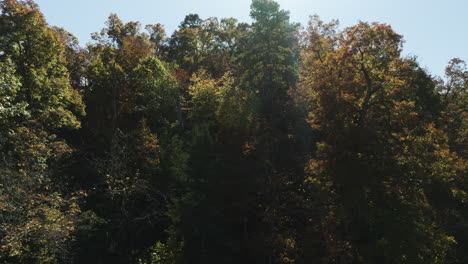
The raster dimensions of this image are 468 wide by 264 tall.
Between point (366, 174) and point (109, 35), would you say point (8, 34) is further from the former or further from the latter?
point (366, 174)

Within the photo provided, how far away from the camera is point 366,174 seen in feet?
57.0

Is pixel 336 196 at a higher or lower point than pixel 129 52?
lower

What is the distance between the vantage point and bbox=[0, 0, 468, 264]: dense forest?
56.9 feet

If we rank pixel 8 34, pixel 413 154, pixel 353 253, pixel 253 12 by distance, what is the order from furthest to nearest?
1. pixel 253 12
2. pixel 8 34
3. pixel 413 154
4. pixel 353 253

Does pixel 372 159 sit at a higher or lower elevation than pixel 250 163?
lower

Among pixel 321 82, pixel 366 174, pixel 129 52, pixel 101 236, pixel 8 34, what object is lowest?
pixel 101 236

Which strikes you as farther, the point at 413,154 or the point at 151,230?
the point at 151,230

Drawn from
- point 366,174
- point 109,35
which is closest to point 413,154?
point 366,174

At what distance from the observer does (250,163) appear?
2119 cm

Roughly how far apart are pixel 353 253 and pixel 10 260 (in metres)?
18.9

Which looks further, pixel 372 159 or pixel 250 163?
pixel 250 163

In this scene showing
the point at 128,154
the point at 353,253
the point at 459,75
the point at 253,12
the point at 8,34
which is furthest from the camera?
the point at 459,75

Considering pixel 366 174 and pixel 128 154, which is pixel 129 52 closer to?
pixel 128 154

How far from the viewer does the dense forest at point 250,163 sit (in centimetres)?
1733
